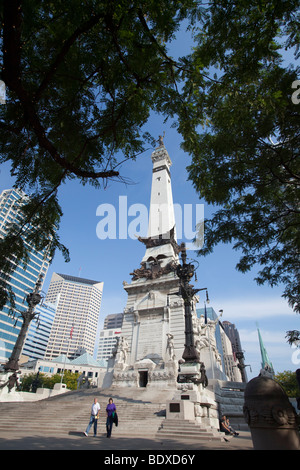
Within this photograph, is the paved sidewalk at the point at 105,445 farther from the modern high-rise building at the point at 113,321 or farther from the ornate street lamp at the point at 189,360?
the modern high-rise building at the point at 113,321

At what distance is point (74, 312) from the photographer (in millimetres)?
145000

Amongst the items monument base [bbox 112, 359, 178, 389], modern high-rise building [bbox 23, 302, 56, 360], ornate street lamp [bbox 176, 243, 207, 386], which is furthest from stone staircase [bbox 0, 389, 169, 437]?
modern high-rise building [bbox 23, 302, 56, 360]

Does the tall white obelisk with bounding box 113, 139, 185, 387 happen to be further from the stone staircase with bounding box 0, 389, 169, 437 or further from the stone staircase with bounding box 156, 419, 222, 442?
the stone staircase with bounding box 156, 419, 222, 442

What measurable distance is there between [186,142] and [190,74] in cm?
136

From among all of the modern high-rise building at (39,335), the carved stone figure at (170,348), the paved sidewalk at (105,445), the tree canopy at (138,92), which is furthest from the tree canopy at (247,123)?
the modern high-rise building at (39,335)

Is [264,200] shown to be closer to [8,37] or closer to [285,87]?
A: [285,87]

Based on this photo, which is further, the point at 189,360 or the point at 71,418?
the point at 189,360

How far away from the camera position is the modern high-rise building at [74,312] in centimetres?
13248

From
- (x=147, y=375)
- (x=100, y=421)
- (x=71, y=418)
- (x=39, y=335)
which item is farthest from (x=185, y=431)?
(x=39, y=335)

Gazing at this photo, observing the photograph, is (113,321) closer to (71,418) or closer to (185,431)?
(71,418)

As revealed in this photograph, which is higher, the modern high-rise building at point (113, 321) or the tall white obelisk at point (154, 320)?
A: the modern high-rise building at point (113, 321)

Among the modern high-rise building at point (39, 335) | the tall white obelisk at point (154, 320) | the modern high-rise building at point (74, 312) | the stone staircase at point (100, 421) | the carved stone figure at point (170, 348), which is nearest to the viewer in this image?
the stone staircase at point (100, 421)

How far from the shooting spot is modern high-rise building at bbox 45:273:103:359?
132 metres
